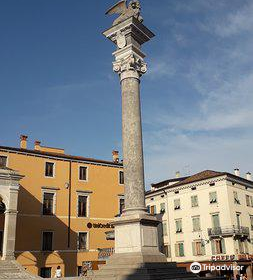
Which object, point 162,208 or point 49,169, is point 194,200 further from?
point 49,169

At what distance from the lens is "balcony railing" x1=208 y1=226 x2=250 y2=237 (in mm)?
40525

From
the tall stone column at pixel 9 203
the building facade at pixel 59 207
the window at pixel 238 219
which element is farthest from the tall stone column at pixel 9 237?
the window at pixel 238 219

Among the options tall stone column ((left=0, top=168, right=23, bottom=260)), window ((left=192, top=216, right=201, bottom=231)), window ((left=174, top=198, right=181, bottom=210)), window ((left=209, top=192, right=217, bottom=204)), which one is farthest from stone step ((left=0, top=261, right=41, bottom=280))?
window ((left=174, top=198, right=181, bottom=210))

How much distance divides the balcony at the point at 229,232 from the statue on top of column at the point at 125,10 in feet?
96.6

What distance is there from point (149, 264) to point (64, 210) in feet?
76.2

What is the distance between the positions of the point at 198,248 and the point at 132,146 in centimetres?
3171

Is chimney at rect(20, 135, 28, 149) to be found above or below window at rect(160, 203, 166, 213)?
above

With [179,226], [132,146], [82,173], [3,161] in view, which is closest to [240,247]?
[179,226]

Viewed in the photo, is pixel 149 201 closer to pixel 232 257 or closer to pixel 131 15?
pixel 232 257

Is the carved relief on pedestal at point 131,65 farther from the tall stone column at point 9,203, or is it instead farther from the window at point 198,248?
the window at point 198,248

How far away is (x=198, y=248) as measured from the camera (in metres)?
43.8

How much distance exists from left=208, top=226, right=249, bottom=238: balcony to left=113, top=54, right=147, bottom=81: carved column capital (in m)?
28.4

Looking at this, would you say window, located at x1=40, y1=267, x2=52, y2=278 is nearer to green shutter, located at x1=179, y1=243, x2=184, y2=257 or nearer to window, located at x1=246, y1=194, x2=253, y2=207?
green shutter, located at x1=179, y1=243, x2=184, y2=257

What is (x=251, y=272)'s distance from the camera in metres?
41.4
